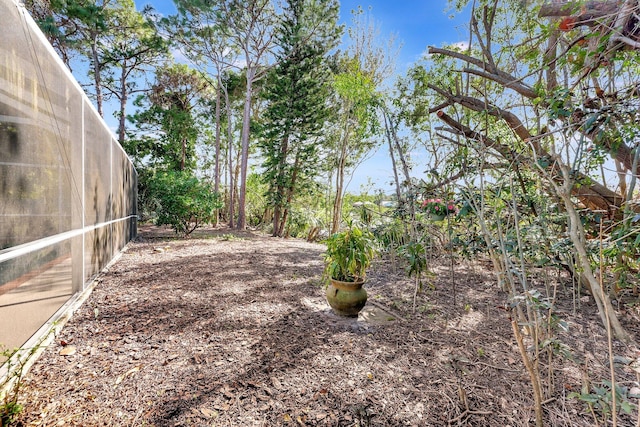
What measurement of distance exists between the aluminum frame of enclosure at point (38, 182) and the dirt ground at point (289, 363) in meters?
0.31

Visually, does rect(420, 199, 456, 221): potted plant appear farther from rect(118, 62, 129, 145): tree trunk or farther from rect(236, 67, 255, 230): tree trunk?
rect(118, 62, 129, 145): tree trunk

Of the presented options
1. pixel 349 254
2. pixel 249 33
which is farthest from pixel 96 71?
pixel 349 254

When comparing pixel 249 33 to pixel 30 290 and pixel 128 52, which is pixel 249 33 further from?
pixel 30 290

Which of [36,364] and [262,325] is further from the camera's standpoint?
[262,325]

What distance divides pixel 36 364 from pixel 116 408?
0.68 meters

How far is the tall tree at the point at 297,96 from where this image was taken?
318 inches

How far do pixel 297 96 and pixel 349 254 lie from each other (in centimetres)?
719

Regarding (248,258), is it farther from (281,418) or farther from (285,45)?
(285,45)

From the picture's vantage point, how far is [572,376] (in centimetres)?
178

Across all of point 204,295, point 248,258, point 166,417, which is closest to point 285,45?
point 248,258

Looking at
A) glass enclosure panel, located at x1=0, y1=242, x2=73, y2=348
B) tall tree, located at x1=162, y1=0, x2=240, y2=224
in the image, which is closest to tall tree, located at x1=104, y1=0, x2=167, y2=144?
tall tree, located at x1=162, y1=0, x2=240, y2=224

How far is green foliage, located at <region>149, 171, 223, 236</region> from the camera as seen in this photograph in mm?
6094

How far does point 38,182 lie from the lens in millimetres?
1756

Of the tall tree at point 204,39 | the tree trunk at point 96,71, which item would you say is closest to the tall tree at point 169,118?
the tall tree at point 204,39
